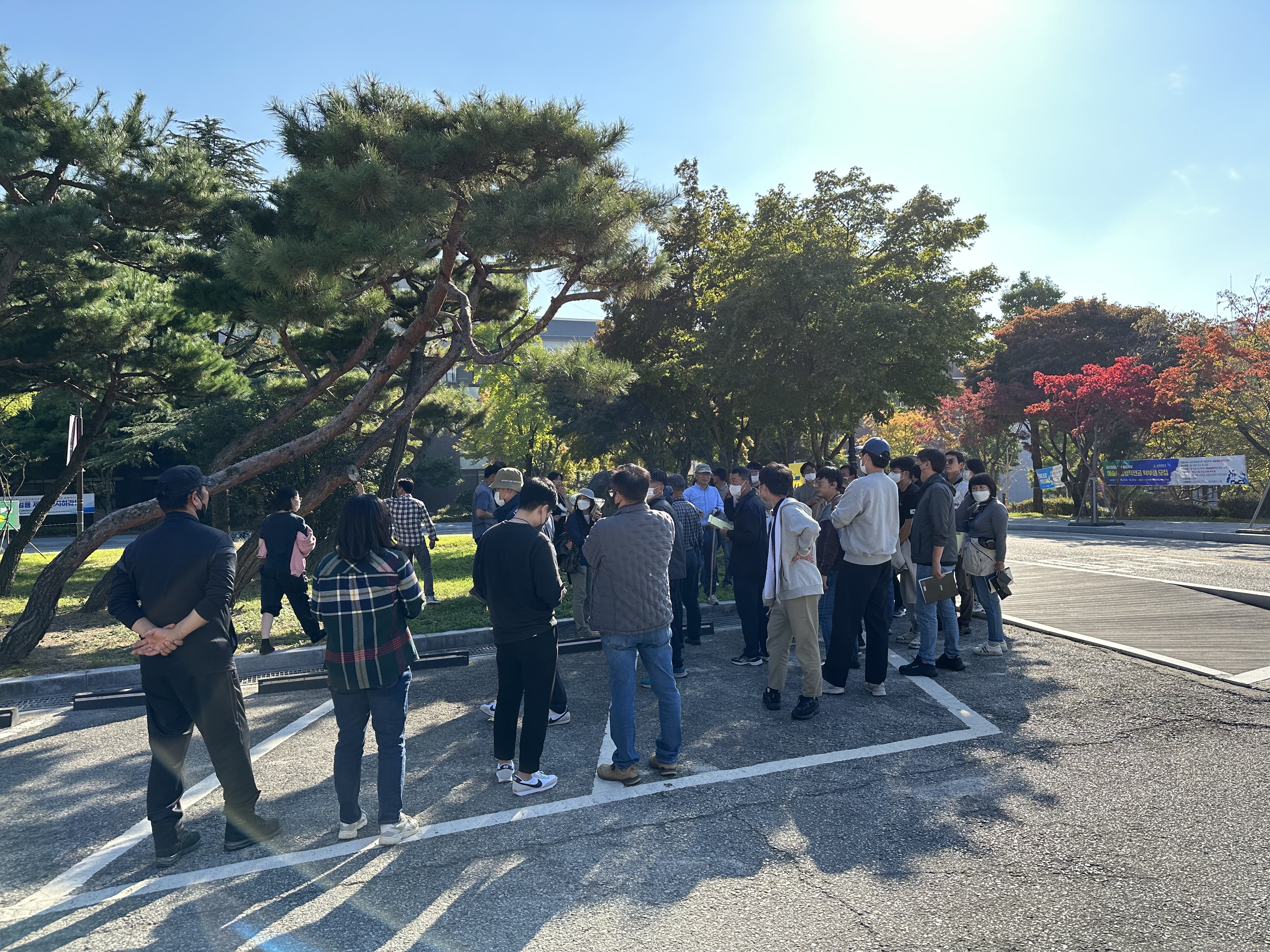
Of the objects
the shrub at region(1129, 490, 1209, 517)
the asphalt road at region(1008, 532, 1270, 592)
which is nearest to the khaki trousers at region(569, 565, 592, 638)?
the asphalt road at region(1008, 532, 1270, 592)

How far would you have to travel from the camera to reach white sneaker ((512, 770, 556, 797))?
4.33 meters

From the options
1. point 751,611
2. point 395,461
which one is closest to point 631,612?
point 751,611

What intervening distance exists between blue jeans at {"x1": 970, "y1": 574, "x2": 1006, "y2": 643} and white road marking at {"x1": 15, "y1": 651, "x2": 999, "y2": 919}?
1.67 metres

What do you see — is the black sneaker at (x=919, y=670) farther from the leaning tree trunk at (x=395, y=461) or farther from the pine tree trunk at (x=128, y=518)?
the leaning tree trunk at (x=395, y=461)

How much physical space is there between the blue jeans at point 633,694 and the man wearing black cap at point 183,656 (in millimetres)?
1847

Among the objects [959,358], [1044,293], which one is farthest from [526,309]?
[1044,293]

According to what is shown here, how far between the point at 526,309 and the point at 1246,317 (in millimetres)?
21917

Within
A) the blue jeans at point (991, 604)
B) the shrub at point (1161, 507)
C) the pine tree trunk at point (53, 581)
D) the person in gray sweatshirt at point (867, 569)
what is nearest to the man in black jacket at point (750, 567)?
the person in gray sweatshirt at point (867, 569)

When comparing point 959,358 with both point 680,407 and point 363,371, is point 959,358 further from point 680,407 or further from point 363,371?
point 363,371

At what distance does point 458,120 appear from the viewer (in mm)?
8414

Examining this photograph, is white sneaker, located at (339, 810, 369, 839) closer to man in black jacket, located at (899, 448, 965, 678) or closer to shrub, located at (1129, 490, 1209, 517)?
man in black jacket, located at (899, 448, 965, 678)

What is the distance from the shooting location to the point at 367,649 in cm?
377

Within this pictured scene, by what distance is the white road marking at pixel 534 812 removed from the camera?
3.43m

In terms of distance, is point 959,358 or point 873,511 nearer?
point 873,511
